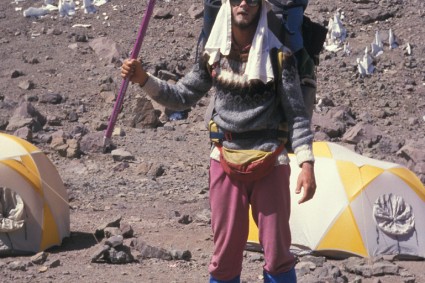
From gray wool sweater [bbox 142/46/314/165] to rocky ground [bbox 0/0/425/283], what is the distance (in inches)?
80.9

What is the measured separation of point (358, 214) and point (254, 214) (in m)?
2.80

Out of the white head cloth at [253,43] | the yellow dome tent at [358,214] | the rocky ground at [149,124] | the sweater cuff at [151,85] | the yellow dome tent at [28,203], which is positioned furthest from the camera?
the yellow dome tent at [358,214]

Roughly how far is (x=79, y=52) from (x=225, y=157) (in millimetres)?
10432

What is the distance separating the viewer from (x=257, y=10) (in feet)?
15.7

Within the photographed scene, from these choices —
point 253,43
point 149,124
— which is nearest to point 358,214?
point 253,43

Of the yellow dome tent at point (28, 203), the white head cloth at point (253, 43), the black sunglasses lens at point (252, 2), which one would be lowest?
the yellow dome tent at point (28, 203)

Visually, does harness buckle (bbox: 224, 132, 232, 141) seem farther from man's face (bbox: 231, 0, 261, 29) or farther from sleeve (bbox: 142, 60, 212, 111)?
man's face (bbox: 231, 0, 261, 29)

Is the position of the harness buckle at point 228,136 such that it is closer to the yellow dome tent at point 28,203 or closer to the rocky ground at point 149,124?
the rocky ground at point 149,124

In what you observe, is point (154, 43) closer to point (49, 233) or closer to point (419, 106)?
point (419, 106)

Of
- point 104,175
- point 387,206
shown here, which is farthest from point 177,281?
point 104,175

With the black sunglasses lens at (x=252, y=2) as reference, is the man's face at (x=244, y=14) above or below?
below

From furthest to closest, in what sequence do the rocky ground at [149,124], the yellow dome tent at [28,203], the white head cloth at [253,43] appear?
the yellow dome tent at [28,203] → the rocky ground at [149,124] → the white head cloth at [253,43]

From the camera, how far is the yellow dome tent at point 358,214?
7.58m

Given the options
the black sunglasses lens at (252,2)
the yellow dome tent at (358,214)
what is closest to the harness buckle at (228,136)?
the black sunglasses lens at (252,2)
